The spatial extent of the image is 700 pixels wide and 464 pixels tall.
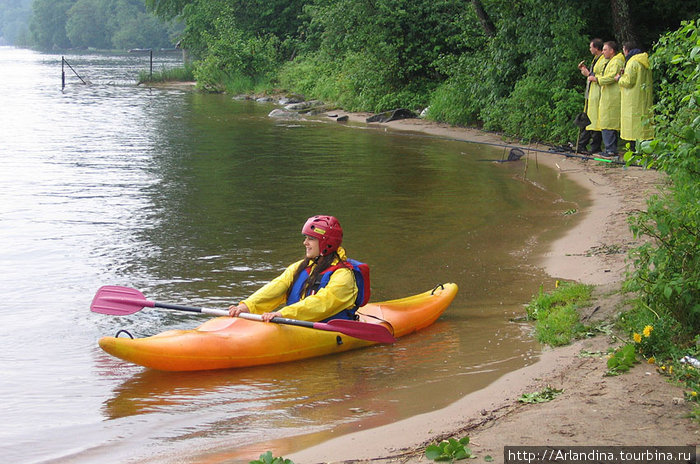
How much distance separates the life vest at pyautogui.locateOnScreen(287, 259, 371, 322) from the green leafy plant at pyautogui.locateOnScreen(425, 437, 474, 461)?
2.66 meters

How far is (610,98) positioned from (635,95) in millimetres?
565

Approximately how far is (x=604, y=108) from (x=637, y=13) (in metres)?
4.24

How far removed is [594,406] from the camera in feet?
13.1

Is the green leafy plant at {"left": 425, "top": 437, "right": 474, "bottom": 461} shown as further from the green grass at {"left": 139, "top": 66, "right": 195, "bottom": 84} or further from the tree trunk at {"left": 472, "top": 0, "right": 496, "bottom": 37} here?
the green grass at {"left": 139, "top": 66, "right": 195, "bottom": 84}

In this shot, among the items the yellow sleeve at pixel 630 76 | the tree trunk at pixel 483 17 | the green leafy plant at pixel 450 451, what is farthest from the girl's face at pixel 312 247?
the tree trunk at pixel 483 17

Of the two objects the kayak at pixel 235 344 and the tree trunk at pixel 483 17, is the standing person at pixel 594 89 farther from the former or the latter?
the kayak at pixel 235 344

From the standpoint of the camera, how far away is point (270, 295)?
6.14 metres

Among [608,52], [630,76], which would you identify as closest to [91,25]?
[608,52]

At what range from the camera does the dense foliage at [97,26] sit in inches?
3720

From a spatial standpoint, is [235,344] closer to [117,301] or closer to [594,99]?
[117,301]

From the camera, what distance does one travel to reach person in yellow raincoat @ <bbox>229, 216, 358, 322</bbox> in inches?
235

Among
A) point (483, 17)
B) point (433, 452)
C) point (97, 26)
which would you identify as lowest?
point (433, 452)

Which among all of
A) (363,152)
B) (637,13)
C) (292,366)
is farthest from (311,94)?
(292,366)

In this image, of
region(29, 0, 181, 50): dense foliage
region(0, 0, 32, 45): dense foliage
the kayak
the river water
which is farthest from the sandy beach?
region(0, 0, 32, 45): dense foliage
